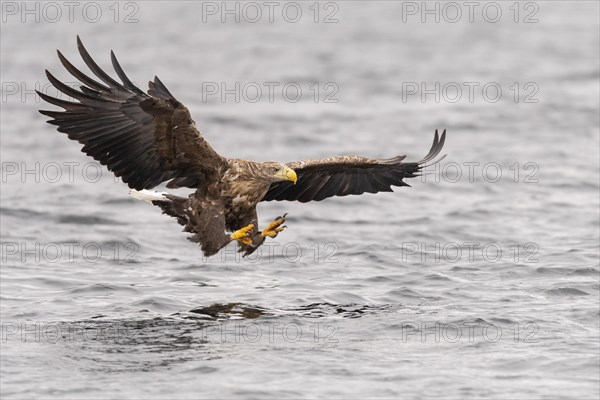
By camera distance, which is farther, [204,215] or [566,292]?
[566,292]

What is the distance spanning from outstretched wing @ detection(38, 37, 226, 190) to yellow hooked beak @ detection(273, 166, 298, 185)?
0.53 m

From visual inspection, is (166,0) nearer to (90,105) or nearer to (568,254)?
(568,254)

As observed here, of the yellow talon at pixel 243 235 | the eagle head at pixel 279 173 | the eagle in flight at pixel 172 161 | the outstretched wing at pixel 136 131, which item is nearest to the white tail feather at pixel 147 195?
the eagle in flight at pixel 172 161

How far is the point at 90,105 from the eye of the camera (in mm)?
11039

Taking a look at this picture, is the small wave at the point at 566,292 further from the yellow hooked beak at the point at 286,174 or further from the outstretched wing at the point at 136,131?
the outstretched wing at the point at 136,131

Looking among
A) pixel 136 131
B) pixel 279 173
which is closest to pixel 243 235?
pixel 279 173

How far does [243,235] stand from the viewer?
11.6 metres

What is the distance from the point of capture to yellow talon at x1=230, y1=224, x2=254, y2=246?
1156 cm

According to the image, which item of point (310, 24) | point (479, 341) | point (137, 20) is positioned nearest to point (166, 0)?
point (137, 20)

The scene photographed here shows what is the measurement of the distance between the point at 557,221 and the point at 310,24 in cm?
1428

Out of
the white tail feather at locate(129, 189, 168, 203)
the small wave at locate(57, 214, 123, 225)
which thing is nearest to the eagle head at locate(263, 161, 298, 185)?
the white tail feather at locate(129, 189, 168, 203)

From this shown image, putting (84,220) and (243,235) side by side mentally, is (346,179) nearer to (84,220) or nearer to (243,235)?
(243,235)

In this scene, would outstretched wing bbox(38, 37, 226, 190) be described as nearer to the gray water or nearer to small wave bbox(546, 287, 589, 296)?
the gray water

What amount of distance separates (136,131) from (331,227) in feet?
20.7
